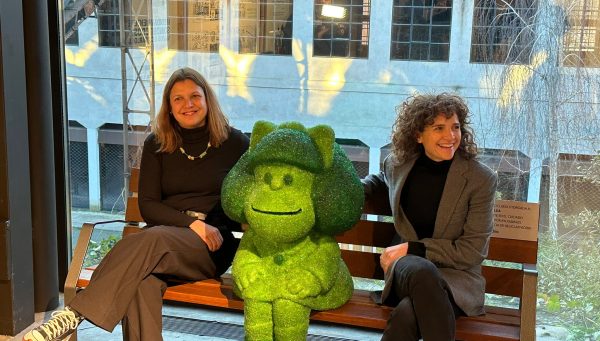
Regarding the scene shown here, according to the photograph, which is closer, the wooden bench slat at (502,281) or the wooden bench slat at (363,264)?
the wooden bench slat at (502,281)

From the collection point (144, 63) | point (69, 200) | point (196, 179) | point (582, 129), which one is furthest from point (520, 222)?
point (69, 200)

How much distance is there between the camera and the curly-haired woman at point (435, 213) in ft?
7.64

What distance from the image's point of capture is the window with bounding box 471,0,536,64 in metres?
3.00

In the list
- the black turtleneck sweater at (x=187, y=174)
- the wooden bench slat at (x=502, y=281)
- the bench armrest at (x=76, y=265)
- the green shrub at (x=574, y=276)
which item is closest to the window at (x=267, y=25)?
the black turtleneck sweater at (x=187, y=174)

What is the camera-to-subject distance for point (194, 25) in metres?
3.44

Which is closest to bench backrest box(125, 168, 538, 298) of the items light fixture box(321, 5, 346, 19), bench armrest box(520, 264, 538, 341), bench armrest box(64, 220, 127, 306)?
bench armrest box(520, 264, 538, 341)

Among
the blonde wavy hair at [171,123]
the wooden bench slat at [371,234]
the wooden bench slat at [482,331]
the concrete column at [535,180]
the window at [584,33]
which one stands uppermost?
the window at [584,33]

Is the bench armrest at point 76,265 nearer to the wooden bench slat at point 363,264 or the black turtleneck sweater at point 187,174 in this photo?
the black turtleneck sweater at point 187,174

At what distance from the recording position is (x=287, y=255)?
2512 mm

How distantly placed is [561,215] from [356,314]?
1.26 meters

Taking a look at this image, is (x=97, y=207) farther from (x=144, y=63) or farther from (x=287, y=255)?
(x=287, y=255)

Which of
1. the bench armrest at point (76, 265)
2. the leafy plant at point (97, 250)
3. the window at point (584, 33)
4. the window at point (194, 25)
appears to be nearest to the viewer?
the bench armrest at point (76, 265)

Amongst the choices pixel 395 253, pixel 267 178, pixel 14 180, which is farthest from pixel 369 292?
pixel 14 180

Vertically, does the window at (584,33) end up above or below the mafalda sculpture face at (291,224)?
above
